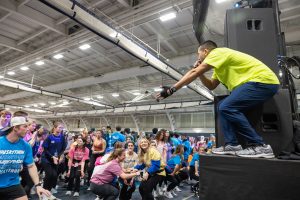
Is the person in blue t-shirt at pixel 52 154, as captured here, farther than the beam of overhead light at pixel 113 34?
No

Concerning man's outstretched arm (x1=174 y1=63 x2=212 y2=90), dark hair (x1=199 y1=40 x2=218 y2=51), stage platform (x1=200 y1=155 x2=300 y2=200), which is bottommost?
stage platform (x1=200 y1=155 x2=300 y2=200)

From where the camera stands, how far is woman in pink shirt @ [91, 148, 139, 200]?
11.8ft

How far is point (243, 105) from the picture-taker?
173cm

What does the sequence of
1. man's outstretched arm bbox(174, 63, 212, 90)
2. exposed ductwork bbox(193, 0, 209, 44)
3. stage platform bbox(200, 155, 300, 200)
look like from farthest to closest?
exposed ductwork bbox(193, 0, 209, 44) < man's outstretched arm bbox(174, 63, 212, 90) < stage platform bbox(200, 155, 300, 200)

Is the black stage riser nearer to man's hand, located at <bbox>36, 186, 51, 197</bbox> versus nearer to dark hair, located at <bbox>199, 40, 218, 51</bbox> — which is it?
dark hair, located at <bbox>199, 40, 218, 51</bbox>

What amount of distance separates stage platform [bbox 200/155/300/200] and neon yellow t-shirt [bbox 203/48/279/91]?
28.5 inches

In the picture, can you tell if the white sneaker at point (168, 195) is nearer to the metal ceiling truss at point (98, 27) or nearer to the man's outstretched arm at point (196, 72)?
the metal ceiling truss at point (98, 27)

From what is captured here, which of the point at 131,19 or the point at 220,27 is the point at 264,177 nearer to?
the point at 220,27

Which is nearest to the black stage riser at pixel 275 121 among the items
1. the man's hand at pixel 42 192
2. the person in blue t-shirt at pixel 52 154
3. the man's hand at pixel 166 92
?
the man's hand at pixel 166 92

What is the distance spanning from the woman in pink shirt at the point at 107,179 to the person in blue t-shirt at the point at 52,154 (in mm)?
1643

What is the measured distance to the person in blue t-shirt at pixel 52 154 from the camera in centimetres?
473

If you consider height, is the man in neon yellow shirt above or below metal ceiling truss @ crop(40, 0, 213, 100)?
below

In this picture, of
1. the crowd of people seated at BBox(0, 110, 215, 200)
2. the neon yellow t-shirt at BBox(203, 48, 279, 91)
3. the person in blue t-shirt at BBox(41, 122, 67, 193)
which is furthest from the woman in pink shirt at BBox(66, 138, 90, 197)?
the neon yellow t-shirt at BBox(203, 48, 279, 91)

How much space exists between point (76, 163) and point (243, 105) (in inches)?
194
